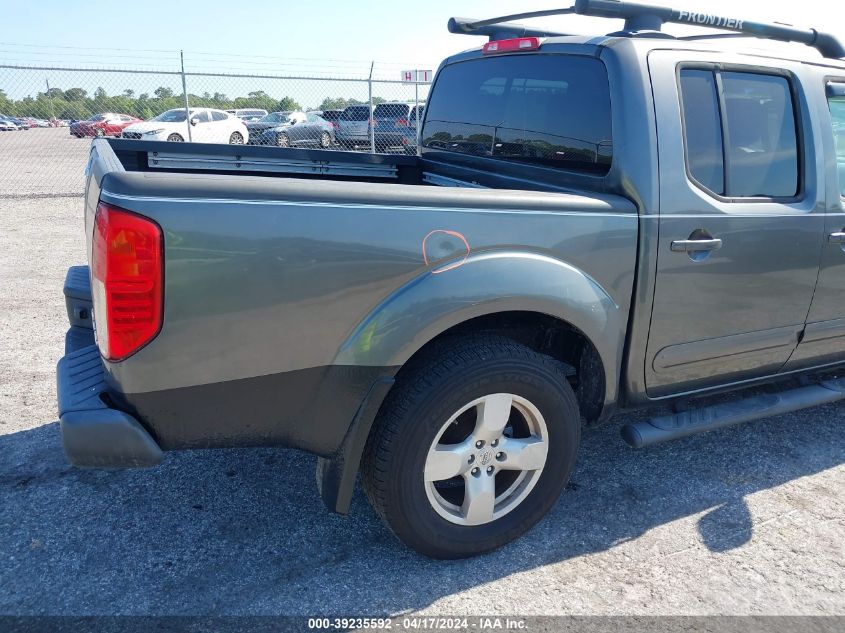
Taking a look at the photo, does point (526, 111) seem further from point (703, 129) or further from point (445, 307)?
point (445, 307)

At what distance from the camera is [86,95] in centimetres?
1317

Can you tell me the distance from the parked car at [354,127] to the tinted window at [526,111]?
43.7ft

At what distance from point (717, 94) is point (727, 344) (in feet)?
3.43

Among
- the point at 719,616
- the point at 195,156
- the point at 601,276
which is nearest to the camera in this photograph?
the point at 719,616

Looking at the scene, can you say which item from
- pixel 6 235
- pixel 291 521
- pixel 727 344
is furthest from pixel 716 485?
pixel 6 235

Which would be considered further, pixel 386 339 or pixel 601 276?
pixel 601 276

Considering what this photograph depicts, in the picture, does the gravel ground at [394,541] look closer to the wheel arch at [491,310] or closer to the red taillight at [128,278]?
the wheel arch at [491,310]

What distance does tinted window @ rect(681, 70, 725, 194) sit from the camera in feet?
9.02

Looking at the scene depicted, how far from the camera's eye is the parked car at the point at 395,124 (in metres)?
16.2

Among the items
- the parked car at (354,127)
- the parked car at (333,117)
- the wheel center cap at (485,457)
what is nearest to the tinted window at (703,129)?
the wheel center cap at (485,457)

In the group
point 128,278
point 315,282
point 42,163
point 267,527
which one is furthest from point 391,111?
→ point 128,278

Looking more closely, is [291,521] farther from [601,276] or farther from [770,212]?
[770,212]

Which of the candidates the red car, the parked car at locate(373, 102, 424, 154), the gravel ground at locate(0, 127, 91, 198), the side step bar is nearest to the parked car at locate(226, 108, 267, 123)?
the red car

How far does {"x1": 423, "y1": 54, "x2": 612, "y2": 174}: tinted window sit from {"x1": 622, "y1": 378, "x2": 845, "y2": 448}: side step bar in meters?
1.10
